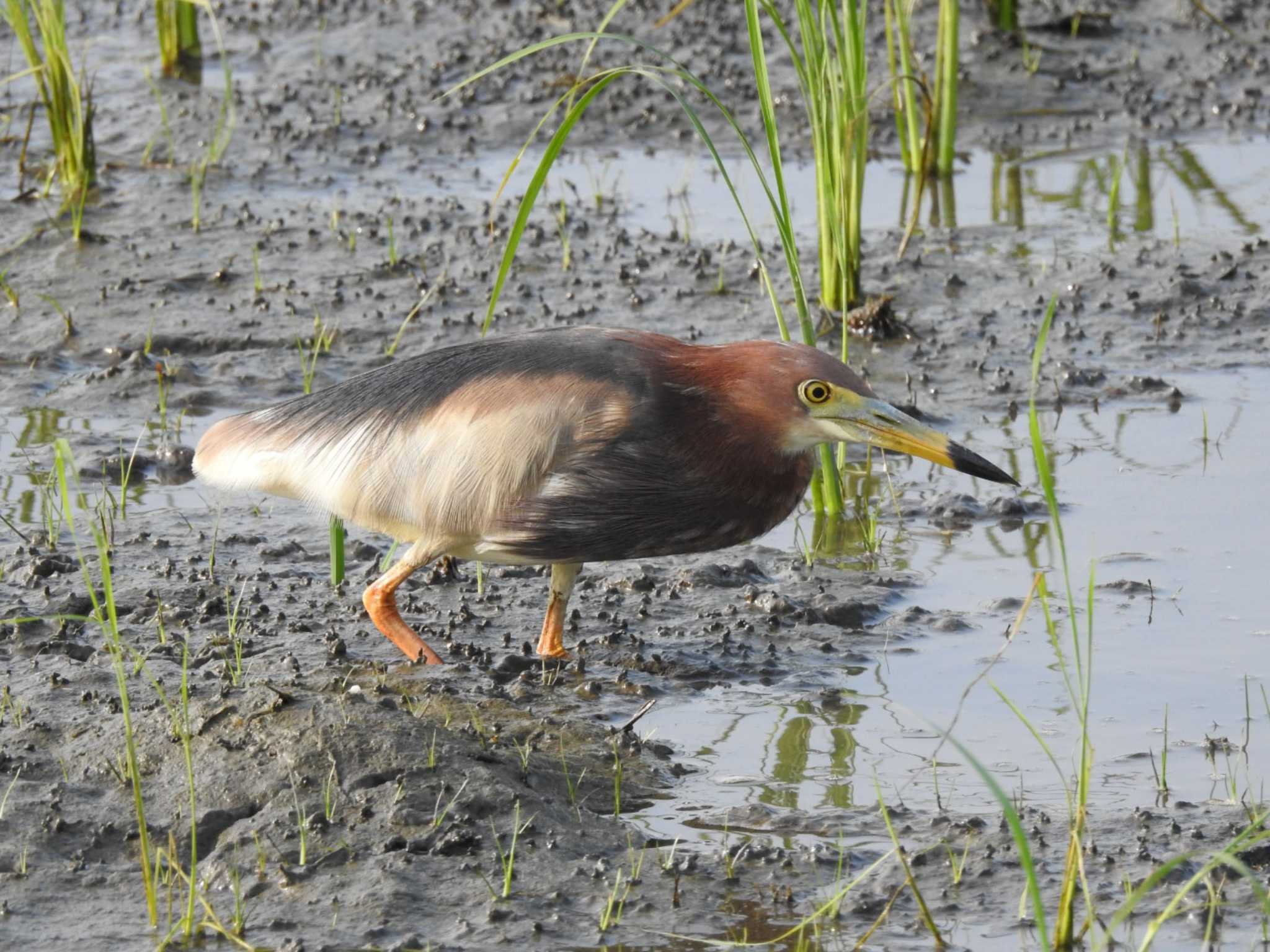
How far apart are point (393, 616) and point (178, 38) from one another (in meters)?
6.72

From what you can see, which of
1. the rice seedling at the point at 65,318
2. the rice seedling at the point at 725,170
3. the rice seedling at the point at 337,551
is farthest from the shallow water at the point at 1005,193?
the rice seedling at the point at 337,551

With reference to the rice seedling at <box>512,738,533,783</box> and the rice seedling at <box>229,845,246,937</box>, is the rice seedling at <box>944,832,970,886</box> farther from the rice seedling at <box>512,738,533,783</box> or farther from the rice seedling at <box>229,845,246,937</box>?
the rice seedling at <box>229,845,246,937</box>

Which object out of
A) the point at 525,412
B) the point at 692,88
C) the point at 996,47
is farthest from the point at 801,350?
the point at 996,47

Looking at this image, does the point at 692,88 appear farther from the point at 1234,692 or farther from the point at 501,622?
the point at 1234,692

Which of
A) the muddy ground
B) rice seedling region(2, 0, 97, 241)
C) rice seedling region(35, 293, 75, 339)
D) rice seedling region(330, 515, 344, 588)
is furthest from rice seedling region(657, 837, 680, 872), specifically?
rice seedling region(2, 0, 97, 241)

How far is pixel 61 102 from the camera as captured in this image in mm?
8656

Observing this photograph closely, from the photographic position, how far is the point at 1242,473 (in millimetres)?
6453

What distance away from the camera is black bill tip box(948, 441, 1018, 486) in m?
4.88

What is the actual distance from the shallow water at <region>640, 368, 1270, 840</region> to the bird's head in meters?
0.73

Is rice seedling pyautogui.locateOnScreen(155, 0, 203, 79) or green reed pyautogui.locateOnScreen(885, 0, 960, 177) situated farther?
rice seedling pyautogui.locateOnScreen(155, 0, 203, 79)

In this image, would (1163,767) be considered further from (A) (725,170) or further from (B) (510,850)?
(A) (725,170)

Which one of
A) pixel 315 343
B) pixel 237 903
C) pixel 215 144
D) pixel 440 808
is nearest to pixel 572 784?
pixel 440 808

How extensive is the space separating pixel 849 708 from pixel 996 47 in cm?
702

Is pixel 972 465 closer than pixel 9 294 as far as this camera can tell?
Yes
